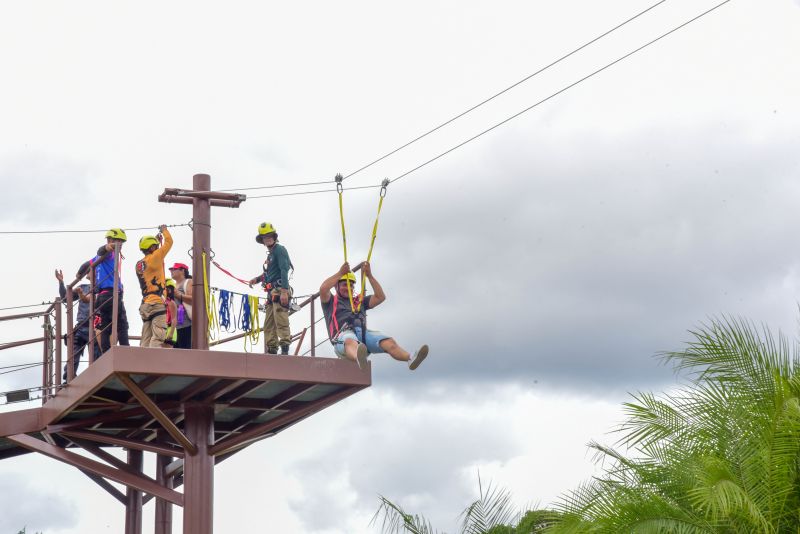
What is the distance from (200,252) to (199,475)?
3045mm

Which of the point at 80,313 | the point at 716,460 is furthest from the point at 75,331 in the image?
the point at 716,460

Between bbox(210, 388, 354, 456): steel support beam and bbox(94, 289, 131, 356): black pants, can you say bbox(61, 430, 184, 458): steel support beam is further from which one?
bbox(94, 289, 131, 356): black pants

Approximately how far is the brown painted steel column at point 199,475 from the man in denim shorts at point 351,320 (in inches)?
100

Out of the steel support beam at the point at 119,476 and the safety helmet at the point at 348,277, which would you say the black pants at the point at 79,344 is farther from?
the safety helmet at the point at 348,277

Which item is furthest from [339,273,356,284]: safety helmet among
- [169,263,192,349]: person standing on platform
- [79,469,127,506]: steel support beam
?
[79,469,127,506]: steel support beam

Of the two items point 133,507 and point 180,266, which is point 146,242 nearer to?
point 180,266

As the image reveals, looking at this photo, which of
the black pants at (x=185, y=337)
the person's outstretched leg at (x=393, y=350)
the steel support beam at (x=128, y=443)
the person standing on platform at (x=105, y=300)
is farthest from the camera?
the black pants at (x=185, y=337)

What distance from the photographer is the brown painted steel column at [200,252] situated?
15.9 m

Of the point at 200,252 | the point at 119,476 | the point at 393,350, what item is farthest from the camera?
the point at 119,476

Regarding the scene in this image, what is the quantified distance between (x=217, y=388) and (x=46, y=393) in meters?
3.07

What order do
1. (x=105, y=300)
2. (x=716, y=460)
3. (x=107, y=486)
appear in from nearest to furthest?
(x=716, y=460)
(x=105, y=300)
(x=107, y=486)

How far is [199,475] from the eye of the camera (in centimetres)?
1594

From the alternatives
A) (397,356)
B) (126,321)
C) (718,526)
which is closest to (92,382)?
(126,321)

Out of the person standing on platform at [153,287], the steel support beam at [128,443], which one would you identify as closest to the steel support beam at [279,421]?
the steel support beam at [128,443]
